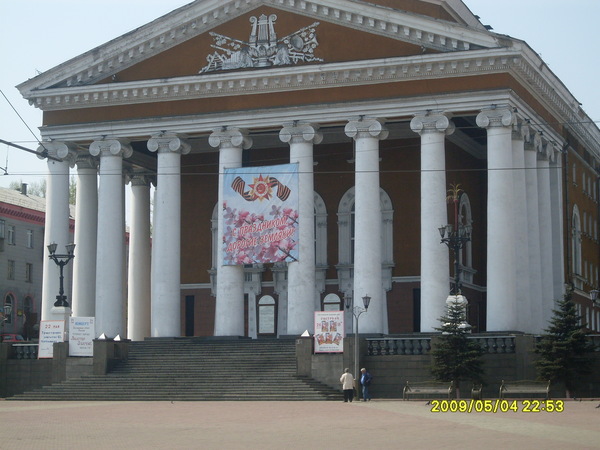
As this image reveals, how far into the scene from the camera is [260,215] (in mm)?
46062

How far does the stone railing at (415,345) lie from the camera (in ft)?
132

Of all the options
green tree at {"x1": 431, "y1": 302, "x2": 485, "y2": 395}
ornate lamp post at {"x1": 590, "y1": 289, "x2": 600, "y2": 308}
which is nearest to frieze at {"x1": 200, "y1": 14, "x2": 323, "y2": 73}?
green tree at {"x1": 431, "y1": 302, "x2": 485, "y2": 395}

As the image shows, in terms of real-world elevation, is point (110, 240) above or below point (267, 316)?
above

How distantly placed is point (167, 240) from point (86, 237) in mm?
4847

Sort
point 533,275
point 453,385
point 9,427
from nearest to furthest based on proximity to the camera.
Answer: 1. point 9,427
2. point 453,385
3. point 533,275

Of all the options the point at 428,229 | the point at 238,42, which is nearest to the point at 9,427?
the point at 428,229

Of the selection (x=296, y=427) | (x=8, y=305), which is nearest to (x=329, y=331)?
(x=296, y=427)

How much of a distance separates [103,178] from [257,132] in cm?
644

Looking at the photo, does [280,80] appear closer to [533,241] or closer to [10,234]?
[533,241]

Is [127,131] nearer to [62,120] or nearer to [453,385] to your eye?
[62,120]

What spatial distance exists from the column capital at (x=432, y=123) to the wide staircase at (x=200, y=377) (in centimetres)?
907

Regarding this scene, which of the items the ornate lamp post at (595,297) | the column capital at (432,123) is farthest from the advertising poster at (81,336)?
the ornate lamp post at (595,297)

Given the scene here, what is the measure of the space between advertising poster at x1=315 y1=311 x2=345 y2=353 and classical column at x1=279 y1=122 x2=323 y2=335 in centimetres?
421

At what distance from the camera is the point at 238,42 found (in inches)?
1866
